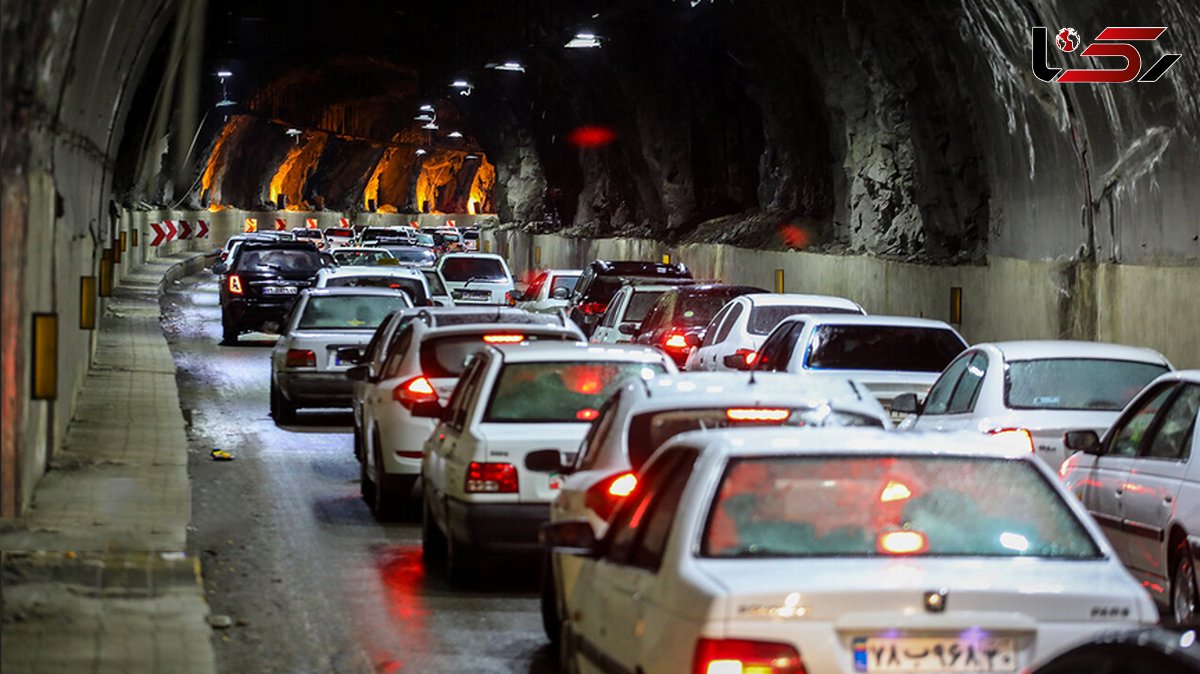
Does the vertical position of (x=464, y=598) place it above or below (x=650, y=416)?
below

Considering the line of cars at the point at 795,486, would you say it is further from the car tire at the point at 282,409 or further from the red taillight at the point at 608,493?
the car tire at the point at 282,409

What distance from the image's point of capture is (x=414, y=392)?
15.8m

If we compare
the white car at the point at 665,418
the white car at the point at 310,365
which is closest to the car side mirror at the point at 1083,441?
the white car at the point at 665,418

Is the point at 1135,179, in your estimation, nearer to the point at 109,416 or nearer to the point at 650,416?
the point at 109,416

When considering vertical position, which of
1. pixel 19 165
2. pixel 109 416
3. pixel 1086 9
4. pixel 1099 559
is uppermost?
pixel 1086 9

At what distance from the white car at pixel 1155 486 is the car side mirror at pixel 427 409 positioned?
492 cm

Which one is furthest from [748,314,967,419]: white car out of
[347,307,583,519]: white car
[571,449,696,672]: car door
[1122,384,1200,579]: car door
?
[571,449,696,672]: car door

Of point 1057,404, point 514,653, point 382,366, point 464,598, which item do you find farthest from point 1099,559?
point 382,366

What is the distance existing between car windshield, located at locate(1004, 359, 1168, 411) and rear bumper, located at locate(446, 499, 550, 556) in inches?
152

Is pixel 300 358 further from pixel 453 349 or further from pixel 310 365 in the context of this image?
pixel 453 349

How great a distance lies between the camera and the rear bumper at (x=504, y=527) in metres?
11.9

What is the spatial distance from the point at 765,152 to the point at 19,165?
1429 inches

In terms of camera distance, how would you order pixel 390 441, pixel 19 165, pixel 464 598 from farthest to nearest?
pixel 390 441, pixel 19 165, pixel 464 598

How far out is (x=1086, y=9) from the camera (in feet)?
72.5
